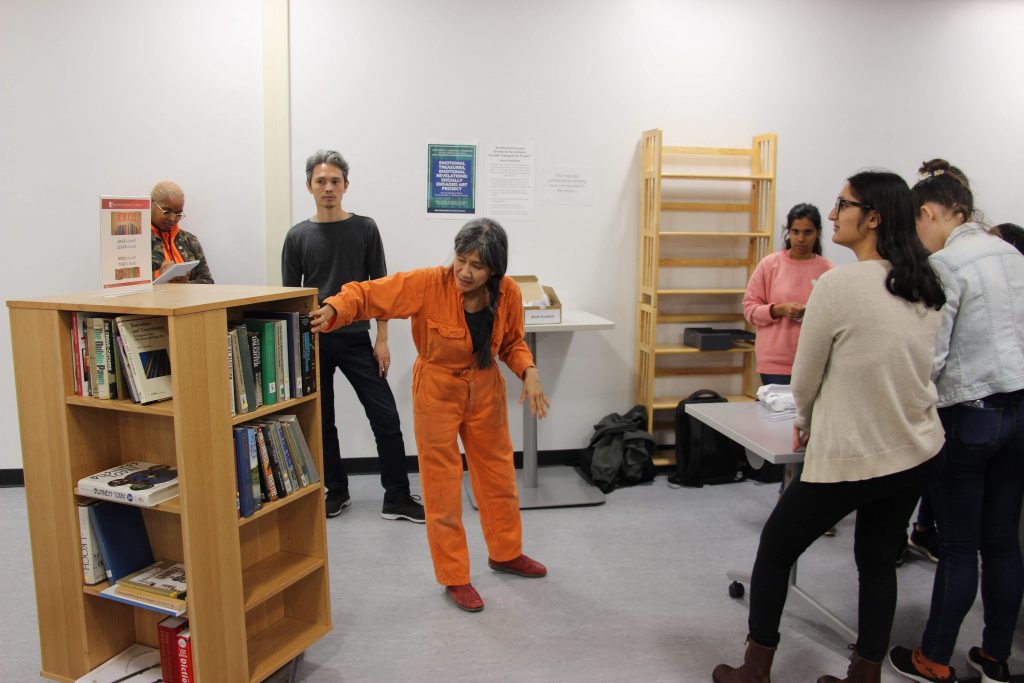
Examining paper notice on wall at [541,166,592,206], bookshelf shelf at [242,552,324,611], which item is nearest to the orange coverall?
bookshelf shelf at [242,552,324,611]

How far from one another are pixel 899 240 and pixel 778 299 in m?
1.85

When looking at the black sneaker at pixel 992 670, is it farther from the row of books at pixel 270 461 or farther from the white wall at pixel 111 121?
the white wall at pixel 111 121

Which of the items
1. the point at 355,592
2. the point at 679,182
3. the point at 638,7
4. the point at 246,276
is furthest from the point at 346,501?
the point at 638,7

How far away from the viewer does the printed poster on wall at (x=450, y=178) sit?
4.22m

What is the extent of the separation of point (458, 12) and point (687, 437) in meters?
2.66

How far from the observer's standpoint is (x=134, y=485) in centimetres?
198

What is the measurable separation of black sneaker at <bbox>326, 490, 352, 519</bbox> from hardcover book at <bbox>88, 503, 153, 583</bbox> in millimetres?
1530

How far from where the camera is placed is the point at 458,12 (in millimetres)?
4145

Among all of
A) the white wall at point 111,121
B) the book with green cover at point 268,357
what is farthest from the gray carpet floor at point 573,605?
the white wall at point 111,121

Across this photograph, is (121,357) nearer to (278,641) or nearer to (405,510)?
(278,641)

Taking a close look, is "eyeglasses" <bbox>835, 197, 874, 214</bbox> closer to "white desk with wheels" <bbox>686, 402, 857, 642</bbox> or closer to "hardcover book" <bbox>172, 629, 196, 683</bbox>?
→ "white desk with wheels" <bbox>686, 402, 857, 642</bbox>

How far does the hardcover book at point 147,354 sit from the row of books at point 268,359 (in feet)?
0.55

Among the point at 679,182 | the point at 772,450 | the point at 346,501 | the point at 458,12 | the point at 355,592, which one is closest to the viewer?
the point at 772,450

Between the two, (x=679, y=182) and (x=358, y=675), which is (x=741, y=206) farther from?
(x=358, y=675)
